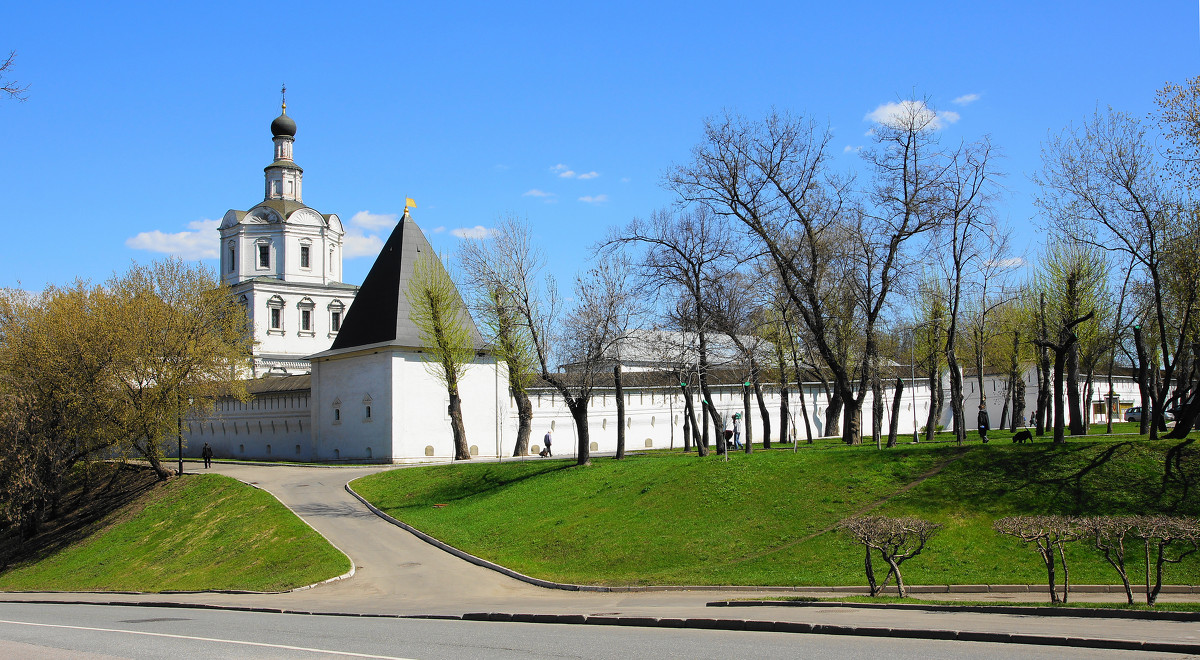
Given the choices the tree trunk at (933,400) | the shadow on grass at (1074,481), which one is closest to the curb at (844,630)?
the shadow on grass at (1074,481)

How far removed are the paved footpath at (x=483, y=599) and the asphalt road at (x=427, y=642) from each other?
756 mm

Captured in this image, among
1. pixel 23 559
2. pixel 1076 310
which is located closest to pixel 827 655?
pixel 1076 310

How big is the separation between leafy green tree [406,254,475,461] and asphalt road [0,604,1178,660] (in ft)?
79.1

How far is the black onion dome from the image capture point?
70125 millimetres

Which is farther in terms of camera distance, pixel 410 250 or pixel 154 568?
pixel 410 250

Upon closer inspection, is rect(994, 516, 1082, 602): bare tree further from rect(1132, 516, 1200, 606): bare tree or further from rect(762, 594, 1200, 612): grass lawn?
rect(1132, 516, 1200, 606): bare tree

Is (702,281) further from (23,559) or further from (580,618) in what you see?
(23,559)

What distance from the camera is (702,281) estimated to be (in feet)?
103

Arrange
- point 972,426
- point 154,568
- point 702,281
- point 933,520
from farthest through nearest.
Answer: point 972,426 < point 702,281 < point 154,568 < point 933,520

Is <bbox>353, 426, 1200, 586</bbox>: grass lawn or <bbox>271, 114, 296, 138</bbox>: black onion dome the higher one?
<bbox>271, 114, 296, 138</bbox>: black onion dome

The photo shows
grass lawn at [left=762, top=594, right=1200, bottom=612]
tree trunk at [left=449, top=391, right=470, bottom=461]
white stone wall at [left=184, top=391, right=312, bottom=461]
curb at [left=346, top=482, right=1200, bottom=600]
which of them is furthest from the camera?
A: white stone wall at [left=184, top=391, right=312, bottom=461]

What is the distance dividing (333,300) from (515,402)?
31.8m

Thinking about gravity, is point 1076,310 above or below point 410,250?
below

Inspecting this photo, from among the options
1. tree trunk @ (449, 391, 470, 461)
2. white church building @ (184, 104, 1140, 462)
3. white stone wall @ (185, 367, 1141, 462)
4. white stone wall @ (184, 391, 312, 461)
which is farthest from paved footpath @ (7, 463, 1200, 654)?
white stone wall @ (184, 391, 312, 461)
